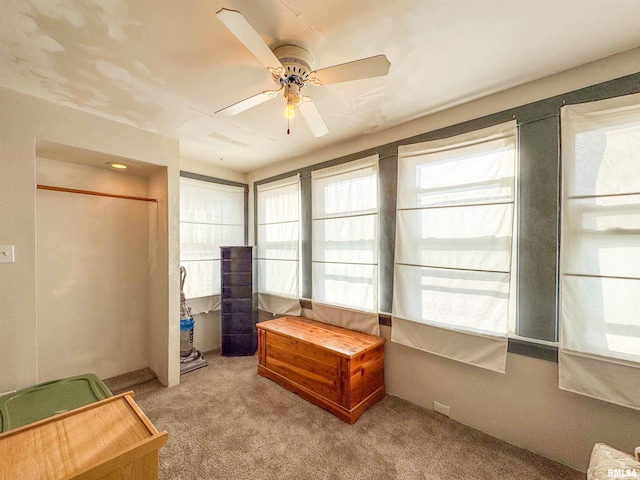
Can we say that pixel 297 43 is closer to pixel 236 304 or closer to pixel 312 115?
pixel 312 115

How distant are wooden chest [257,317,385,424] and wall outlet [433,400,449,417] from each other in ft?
1.64

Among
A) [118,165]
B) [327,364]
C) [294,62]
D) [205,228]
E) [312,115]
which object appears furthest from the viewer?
[205,228]

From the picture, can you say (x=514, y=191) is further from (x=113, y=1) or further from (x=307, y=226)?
(x=113, y=1)

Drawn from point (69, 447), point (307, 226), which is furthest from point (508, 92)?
point (69, 447)

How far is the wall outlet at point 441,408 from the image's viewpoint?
2.35m

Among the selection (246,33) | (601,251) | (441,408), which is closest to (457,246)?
(601,251)

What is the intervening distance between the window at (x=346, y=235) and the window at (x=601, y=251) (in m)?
1.47

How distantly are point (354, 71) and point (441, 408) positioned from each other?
274 cm

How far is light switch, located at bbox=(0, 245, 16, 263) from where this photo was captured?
2.01m

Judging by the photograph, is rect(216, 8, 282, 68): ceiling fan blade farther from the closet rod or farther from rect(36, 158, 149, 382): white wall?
rect(36, 158, 149, 382): white wall

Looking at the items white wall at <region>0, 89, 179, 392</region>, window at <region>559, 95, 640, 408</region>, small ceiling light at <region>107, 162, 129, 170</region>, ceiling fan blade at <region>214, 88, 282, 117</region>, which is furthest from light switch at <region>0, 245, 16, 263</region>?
window at <region>559, 95, 640, 408</region>

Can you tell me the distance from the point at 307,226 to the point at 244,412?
7.08 ft

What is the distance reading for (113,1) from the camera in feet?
4.22

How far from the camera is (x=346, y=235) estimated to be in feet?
10.0
